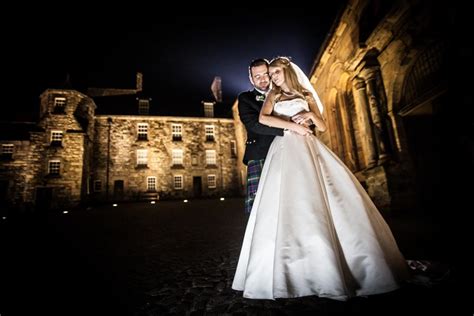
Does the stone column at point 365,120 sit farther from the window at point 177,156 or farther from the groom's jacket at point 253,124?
the window at point 177,156

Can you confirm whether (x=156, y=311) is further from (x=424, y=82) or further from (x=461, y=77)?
(x=424, y=82)

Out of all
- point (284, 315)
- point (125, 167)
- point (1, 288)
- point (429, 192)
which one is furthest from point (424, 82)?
point (125, 167)

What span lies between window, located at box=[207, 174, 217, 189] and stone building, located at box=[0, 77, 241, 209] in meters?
0.10

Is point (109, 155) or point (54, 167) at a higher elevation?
point (109, 155)

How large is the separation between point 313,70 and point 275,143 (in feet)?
36.8

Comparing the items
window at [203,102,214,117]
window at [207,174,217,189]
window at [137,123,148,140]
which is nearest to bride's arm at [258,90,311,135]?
window at [207,174,217,189]

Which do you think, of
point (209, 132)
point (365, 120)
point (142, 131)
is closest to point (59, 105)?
point (142, 131)

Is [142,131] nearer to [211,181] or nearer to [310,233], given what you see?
[211,181]

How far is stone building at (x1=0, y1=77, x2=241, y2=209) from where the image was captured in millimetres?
20562

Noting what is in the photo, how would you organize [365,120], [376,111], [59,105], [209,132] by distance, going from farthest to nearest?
[209,132]
[59,105]
[365,120]
[376,111]

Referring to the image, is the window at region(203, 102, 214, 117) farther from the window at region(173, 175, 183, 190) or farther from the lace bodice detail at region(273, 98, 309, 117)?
the lace bodice detail at region(273, 98, 309, 117)

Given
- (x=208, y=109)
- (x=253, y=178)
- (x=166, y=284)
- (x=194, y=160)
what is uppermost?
(x=208, y=109)

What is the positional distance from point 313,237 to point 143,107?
2852 cm

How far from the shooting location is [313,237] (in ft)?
5.91
